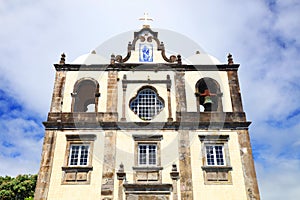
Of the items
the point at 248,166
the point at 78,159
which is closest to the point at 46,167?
the point at 78,159

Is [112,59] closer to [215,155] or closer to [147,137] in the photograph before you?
[147,137]

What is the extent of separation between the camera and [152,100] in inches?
724

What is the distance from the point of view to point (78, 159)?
1617 centimetres

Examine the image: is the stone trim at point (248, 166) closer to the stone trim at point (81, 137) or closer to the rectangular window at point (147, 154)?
the rectangular window at point (147, 154)

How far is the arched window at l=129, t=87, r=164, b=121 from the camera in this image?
17844 millimetres

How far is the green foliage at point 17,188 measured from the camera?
33.7 metres

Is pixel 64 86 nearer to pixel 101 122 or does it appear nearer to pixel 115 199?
pixel 101 122

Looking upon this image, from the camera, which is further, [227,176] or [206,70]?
[206,70]

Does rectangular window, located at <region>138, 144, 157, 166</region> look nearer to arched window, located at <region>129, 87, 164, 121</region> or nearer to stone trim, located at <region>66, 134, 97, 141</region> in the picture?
arched window, located at <region>129, 87, 164, 121</region>

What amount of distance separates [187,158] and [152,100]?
14.1 feet

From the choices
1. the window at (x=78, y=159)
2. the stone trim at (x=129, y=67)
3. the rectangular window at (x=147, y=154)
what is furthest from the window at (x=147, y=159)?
the stone trim at (x=129, y=67)

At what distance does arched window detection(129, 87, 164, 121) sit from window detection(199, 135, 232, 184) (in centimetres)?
319

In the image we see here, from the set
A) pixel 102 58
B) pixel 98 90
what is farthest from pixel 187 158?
pixel 102 58

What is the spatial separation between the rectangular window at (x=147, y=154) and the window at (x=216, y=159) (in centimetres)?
266
